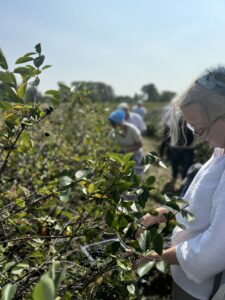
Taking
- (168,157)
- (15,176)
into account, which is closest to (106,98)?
(168,157)

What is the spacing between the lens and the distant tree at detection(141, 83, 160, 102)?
227 ft

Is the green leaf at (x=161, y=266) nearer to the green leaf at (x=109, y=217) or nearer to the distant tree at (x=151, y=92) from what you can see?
the green leaf at (x=109, y=217)

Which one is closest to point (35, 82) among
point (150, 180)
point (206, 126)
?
point (150, 180)

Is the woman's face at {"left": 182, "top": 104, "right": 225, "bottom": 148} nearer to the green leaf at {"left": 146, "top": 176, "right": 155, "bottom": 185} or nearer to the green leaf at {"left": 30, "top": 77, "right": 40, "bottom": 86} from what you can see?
the green leaf at {"left": 146, "top": 176, "right": 155, "bottom": 185}

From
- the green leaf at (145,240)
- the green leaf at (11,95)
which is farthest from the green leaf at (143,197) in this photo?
the green leaf at (11,95)

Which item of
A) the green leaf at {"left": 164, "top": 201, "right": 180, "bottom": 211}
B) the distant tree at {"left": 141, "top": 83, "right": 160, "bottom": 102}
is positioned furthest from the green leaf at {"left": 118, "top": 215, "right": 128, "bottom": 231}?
the distant tree at {"left": 141, "top": 83, "right": 160, "bottom": 102}

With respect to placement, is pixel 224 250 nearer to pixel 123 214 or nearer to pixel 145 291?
pixel 123 214

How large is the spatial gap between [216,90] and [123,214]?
0.55 m

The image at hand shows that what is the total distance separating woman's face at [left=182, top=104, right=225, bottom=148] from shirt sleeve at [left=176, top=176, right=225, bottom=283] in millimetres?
153

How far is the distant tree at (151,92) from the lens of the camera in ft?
227

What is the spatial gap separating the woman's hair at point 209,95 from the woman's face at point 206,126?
0.01 m

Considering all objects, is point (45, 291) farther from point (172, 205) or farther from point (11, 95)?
point (11, 95)

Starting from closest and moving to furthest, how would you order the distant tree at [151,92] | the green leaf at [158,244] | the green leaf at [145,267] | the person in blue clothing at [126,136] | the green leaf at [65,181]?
the green leaf at [145,267] → the green leaf at [158,244] → the green leaf at [65,181] → the person in blue clothing at [126,136] → the distant tree at [151,92]

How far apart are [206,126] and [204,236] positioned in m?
0.38
